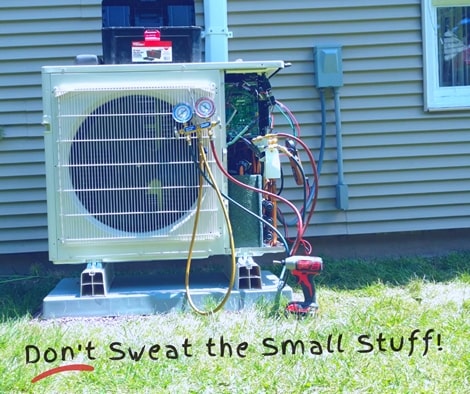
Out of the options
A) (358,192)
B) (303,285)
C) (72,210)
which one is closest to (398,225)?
(358,192)

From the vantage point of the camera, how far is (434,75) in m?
4.81

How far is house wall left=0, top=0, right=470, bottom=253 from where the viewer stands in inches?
185

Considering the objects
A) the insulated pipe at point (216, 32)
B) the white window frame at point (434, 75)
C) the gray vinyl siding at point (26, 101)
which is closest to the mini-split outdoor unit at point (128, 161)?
the insulated pipe at point (216, 32)

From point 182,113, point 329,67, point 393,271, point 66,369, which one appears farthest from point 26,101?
point 393,271

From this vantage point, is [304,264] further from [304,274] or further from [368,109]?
[368,109]

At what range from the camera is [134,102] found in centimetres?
347

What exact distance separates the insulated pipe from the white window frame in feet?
4.82

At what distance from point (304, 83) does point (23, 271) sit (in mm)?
2195

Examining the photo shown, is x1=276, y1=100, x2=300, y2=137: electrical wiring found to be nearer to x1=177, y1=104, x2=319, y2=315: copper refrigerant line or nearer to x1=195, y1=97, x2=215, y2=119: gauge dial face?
x1=177, y1=104, x2=319, y2=315: copper refrigerant line

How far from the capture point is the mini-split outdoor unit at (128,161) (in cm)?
344

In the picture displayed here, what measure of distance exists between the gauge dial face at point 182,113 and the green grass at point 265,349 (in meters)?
0.91

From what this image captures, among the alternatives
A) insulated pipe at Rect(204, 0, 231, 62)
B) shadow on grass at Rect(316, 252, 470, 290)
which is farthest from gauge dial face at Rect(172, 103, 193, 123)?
shadow on grass at Rect(316, 252, 470, 290)

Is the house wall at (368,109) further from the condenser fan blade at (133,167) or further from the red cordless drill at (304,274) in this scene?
the red cordless drill at (304,274)

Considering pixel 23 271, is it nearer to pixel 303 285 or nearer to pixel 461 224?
pixel 303 285
